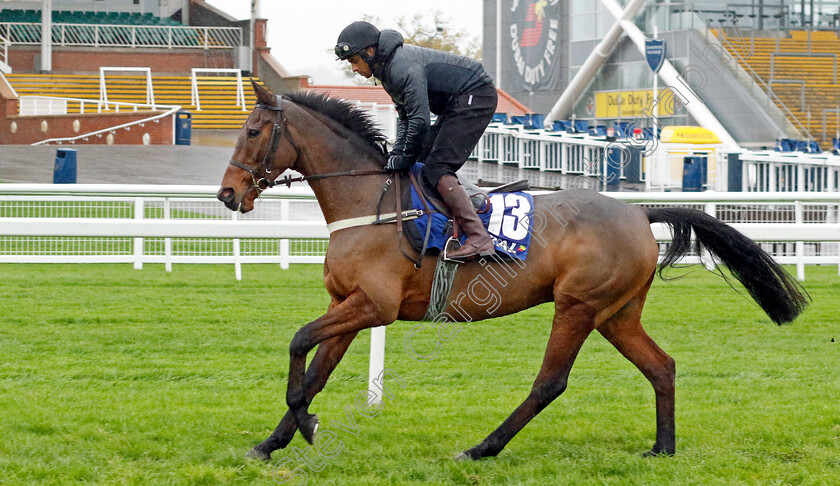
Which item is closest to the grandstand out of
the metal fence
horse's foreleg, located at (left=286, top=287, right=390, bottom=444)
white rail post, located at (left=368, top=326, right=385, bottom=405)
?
the metal fence

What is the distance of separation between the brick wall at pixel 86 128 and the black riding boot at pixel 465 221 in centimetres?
2135

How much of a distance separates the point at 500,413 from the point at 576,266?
108cm

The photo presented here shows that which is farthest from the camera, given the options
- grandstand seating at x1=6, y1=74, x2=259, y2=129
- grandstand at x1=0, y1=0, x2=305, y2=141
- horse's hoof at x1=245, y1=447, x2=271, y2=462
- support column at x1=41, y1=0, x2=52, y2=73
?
support column at x1=41, y1=0, x2=52, y2=73

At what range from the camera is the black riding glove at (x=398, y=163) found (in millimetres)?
4309

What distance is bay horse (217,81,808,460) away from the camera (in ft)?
13.8

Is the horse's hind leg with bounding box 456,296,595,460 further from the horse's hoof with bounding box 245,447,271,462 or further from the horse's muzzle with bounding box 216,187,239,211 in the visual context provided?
the horse's muzzle with bounding box 216,187,239,211

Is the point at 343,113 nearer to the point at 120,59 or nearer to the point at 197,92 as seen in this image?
the point at 197,92

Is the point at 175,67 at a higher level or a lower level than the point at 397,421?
higher

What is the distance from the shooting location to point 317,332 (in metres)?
4.11

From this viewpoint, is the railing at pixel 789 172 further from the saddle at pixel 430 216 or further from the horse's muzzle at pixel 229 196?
the horse's muzzle at pixel 229 196

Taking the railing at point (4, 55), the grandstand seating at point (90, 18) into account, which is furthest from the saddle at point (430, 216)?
the grandstand seating at point (90, 18)

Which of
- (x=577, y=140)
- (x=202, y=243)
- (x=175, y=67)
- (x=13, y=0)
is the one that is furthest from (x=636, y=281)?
(x=13, y=0)

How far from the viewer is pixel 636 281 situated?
4477 mm

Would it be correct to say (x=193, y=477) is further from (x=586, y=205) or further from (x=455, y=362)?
(x=455, y=362)
